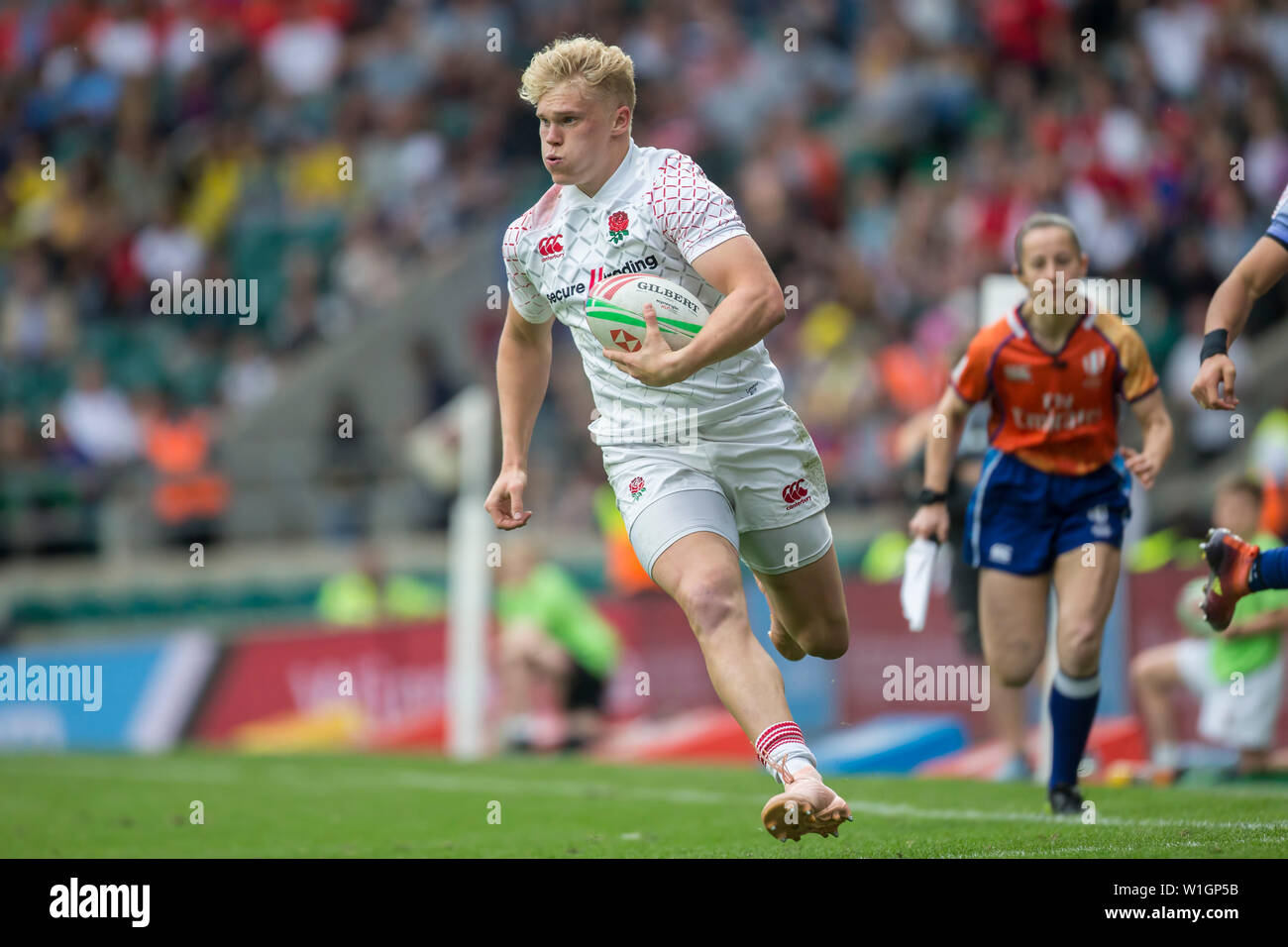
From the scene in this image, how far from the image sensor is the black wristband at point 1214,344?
19.9 ft

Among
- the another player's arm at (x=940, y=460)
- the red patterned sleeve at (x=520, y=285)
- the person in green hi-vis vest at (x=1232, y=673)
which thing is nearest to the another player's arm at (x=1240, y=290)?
the another player's arm at (x=940, y=460)

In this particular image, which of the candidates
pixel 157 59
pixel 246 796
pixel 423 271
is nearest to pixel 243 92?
pixel 157 59

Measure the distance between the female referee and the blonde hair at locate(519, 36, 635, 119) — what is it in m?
2.37

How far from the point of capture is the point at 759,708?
5.51m

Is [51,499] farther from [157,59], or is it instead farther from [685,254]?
[685,254]

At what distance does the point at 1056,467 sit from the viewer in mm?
7566

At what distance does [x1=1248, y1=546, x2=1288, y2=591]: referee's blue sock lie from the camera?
6.51m

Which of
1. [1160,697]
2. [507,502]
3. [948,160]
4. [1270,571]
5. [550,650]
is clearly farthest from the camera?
[948,160]

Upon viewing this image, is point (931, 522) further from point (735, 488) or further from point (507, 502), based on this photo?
point (507, 502)

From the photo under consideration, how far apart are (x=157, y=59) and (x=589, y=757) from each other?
1468 cm

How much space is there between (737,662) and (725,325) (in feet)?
3.53

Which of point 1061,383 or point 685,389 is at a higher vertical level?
point 1061,383

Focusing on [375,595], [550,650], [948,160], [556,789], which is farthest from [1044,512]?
[948,160]

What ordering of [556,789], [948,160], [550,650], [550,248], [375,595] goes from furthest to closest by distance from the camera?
[948,160] → [375,595] → [550,650] → [556,789] → [550,248]
